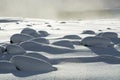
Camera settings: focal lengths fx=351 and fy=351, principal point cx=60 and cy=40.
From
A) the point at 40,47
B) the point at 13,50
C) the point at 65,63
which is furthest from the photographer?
the point at 40,47

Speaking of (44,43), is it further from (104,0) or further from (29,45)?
(104,0)

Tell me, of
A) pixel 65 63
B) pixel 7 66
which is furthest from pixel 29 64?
pixel 65 63

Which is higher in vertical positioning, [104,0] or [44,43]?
[44,43]

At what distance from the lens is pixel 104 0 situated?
27953 mm

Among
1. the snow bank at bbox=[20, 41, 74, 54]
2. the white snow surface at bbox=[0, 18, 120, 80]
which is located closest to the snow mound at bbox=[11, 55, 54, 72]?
the white snow surface at bbox=[0, 18, 120, 80]

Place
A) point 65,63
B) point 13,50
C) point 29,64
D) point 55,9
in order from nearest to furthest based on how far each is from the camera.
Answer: point 29,64 < point 65,63 < point 13,50 < point 55,9

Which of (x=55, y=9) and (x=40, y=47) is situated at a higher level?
(x=40, y=47)

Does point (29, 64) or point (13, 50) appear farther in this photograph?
point (13, 50)

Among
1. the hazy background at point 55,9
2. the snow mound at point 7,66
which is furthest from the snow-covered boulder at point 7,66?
the hazy background at point 55,9

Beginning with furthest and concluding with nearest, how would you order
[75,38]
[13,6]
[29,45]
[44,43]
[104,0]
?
1. [104,0]
2. [13,6]
3. [75,38]
4. [44,43]
5. [29,45]

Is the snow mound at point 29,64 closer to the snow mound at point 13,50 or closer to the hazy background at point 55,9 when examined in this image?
the snow mound at point 13,50

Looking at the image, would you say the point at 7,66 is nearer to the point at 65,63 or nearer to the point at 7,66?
the point at 7,66

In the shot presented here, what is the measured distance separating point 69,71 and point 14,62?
32 centimetres

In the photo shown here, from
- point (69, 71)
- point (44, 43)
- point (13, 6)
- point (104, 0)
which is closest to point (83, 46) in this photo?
point (44, 43)
